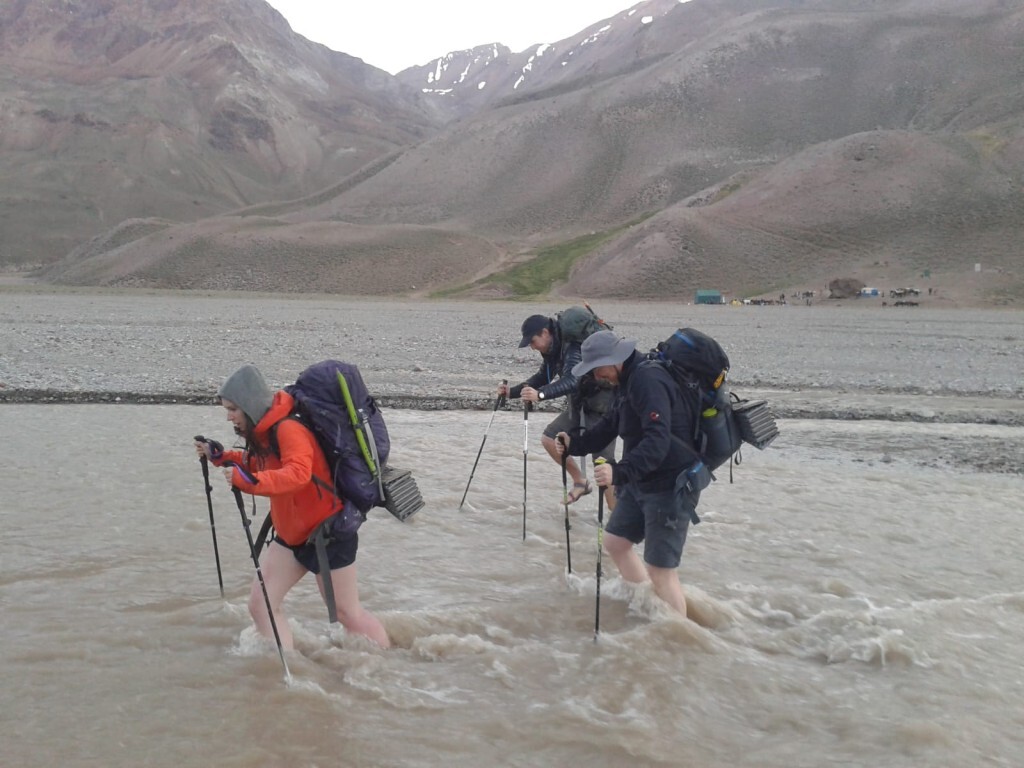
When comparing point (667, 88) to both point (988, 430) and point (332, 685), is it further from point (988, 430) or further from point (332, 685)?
point (332, 685)

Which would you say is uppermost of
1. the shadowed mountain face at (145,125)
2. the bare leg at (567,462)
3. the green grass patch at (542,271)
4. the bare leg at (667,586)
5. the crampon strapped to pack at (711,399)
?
the shadowed mountain face at (145,125)

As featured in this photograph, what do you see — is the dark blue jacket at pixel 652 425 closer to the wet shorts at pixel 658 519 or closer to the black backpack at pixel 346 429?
the wet shorts at pixel 658 519

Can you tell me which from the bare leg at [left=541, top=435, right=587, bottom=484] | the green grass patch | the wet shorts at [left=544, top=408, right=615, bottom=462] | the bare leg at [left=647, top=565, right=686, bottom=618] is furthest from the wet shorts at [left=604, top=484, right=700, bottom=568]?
the green grass patch

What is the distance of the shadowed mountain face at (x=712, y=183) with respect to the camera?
251 ft

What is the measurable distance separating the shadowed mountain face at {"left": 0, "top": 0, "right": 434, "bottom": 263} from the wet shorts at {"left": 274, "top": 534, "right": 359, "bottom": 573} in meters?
130

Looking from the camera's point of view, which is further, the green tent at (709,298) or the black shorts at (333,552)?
the green tent at (709,298)

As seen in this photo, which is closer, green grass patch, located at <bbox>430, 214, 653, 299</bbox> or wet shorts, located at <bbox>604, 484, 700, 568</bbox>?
wet shorts, located at <bbox>604, 484, 700, 568</bbox>

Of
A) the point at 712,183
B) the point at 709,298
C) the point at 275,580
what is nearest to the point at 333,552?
the point at 275,580

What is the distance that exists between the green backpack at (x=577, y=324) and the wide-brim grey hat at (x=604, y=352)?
220cm

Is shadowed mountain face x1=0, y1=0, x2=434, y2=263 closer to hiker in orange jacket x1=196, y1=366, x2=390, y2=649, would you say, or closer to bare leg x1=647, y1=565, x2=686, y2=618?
hiker in orange jacket x1=196, y1=366, x2=390, y2=649

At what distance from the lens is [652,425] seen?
17.9 ft

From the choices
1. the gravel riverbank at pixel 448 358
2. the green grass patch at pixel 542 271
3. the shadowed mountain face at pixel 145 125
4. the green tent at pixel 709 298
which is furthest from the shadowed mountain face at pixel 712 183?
the gravel riverbank at pixel 448 358

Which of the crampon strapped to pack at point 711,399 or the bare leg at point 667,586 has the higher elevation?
the crampon strapped to pack at point 711,399

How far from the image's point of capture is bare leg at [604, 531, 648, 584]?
630 cm
